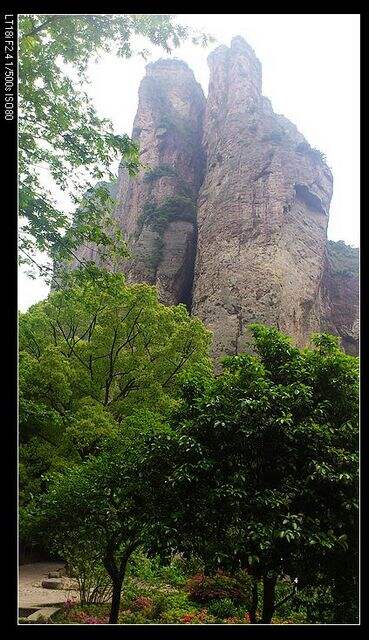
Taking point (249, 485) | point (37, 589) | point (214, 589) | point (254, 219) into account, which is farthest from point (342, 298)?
point (249, 485)

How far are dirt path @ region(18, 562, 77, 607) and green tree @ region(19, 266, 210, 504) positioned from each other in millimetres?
1636

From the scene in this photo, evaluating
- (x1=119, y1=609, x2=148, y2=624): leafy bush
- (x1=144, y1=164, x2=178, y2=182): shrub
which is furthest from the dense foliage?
(x1=144, y1=164, x2=178, y2=182): shrub

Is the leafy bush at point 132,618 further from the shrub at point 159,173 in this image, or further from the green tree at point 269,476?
the shrub at point 159,173

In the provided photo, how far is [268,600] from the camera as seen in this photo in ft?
15.3

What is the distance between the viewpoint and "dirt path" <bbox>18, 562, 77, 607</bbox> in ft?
26.6

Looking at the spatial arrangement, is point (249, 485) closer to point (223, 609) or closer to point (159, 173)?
point (223, 609)

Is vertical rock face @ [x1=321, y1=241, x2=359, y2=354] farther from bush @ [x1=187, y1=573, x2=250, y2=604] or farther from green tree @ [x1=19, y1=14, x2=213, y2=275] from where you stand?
green tree @ [x1=19, y1=14, x2=213, y2=275]

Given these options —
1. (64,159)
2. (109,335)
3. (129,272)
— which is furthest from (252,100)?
(64,159)

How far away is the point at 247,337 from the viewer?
1962 cm

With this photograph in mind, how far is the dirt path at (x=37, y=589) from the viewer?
8.12m

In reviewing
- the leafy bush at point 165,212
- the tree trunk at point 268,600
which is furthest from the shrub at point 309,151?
the tree trunk at point 268,600

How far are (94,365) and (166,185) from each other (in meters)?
16.2
